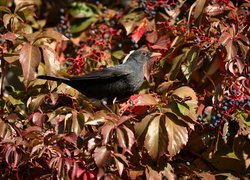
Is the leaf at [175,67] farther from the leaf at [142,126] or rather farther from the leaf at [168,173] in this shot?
the leaf at [142,126]

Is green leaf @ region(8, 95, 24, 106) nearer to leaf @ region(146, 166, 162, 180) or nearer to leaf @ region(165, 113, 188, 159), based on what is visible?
leaf @ region(146, 166, 162, 180)

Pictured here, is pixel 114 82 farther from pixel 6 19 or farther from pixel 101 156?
pixel 101 156

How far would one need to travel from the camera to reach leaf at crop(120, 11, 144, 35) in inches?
188

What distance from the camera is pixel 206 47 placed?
4.13 m

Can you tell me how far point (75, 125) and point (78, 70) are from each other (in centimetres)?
103

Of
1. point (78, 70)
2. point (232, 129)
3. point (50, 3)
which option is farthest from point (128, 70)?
point (50, 3)

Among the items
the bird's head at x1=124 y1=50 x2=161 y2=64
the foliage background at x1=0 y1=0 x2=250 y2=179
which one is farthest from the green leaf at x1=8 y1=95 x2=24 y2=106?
the bird's head at x1=124 y1=50 x2=161 y2=64

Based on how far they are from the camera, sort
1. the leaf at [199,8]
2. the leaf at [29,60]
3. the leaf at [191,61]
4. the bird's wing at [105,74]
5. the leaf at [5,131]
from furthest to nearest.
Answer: the bird's wing at [105,74] < the leaf at [191,61] < the leaf at [29,60] < the leaf at [199,8] < the leaf at [5,131]

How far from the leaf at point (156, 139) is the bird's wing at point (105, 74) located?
1.06 m

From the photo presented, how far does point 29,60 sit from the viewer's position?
389 cm

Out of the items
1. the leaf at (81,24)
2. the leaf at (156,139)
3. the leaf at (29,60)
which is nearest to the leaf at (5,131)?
the leaf at (29,60)

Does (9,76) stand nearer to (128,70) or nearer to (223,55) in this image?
(128,70)

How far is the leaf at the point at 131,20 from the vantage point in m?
4.77

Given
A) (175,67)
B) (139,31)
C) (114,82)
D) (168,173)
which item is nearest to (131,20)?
(139,31)
